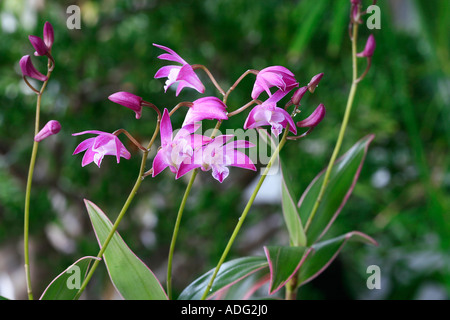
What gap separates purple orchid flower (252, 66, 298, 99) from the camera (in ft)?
0.69

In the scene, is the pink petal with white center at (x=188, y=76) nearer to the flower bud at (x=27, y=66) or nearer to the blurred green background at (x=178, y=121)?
the flower bud at (x=27, y=66)

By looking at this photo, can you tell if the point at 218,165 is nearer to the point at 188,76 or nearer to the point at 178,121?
the point at 188,76

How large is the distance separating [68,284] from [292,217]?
5.4 inches

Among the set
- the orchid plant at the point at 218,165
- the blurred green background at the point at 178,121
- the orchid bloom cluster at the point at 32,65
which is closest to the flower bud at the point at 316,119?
the orchid plant at the point at 218,165

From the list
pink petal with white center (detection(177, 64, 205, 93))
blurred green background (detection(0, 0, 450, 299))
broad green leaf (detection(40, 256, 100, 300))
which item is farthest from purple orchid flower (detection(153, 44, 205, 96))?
blurred green background (detection(0, 0, 450, 299))

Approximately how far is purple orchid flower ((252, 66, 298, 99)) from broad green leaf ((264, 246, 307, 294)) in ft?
0.28

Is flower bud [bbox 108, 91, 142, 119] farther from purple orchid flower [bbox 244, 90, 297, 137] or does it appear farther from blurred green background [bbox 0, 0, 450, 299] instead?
blurred green background [bbox 0, 0, 450, 299]

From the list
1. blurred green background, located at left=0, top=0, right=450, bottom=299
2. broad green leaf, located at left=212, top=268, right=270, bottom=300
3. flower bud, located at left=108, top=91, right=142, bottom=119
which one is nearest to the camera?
flower bud, located at left=108, top=91, right=142, bottom=119

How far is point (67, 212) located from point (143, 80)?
350mm

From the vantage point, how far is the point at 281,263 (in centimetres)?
25

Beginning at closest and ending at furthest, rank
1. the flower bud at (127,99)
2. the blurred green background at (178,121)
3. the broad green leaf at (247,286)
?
the flower bud at (127,99), the broad green leaf at (247,286), the blurred green background at (178,121)

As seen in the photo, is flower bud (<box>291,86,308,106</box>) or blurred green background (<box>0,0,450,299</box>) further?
blurred green background (<box>0,0,450,299</box>)

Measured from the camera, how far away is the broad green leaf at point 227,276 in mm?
265
